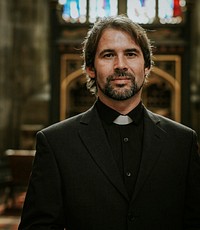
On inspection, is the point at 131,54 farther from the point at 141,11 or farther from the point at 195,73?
the point at 195,73

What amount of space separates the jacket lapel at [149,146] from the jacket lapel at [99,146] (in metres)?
0.08

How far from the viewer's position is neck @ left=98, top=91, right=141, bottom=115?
2.00 meters

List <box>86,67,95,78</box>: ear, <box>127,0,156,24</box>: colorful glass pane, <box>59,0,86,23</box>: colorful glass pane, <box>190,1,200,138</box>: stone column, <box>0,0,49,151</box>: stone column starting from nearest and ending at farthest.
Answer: <box>86,67,95,78</box>: ear < <box>127,0,156,24</box>: colorful glass pane < <box>59,0,86,23</box>: colorful glass pane < <box>190,1,200,138</box>: stone column < <box>0,0,49,151</box>: stone column

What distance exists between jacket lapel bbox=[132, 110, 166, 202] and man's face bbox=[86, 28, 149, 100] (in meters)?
0.18

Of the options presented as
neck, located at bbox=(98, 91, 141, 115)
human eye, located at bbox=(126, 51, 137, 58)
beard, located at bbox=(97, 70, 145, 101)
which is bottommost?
neck, located at bbox=(98, 91, 141, 115)

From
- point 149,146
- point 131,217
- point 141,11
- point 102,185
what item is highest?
point 141,11

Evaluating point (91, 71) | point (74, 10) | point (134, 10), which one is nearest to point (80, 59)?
point (74, 10)

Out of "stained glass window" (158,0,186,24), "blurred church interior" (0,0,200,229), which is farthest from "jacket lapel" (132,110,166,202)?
"stained glass window" (158,0,186,24)

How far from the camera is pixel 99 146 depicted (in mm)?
1979

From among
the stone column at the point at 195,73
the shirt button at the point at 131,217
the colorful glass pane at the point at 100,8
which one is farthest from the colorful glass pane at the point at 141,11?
the shirt button at the point at 131,217

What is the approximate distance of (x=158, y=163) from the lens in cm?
197

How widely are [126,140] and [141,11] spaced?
8121mm

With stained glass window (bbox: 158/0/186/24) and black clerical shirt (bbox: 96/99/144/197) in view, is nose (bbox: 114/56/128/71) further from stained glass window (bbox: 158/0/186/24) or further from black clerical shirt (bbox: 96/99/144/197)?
stained glass window (bbox: 158/0/186/24)

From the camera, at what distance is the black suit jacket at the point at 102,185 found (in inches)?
74.5
